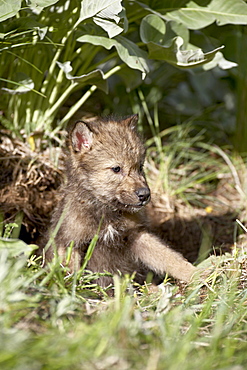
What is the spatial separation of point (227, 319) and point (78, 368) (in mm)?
926

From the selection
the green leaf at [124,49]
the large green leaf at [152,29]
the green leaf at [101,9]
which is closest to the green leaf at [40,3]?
the green leaf at [101,9]

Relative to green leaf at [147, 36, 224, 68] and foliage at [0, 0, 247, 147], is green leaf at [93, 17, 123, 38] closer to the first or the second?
foliage at [0, 0, 247, 147]

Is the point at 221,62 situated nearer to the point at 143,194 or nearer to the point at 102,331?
the point at 143,194

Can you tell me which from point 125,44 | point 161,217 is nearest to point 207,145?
point 161,217

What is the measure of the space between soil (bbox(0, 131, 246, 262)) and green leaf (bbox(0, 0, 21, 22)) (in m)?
1.16

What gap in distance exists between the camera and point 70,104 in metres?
5.40

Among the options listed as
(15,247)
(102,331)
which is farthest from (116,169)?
(102,331)

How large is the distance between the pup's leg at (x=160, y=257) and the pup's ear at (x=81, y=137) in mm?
720

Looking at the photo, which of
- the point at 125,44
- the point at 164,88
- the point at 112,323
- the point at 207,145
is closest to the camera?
the point at 112,323

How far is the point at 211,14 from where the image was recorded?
409cm

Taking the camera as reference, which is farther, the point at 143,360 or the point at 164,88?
the point at 164,88

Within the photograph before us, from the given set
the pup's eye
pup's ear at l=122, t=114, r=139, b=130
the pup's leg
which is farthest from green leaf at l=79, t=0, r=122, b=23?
the pup's leg

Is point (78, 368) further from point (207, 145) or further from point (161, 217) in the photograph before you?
point (207, 145)

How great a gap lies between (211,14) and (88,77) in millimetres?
1084
